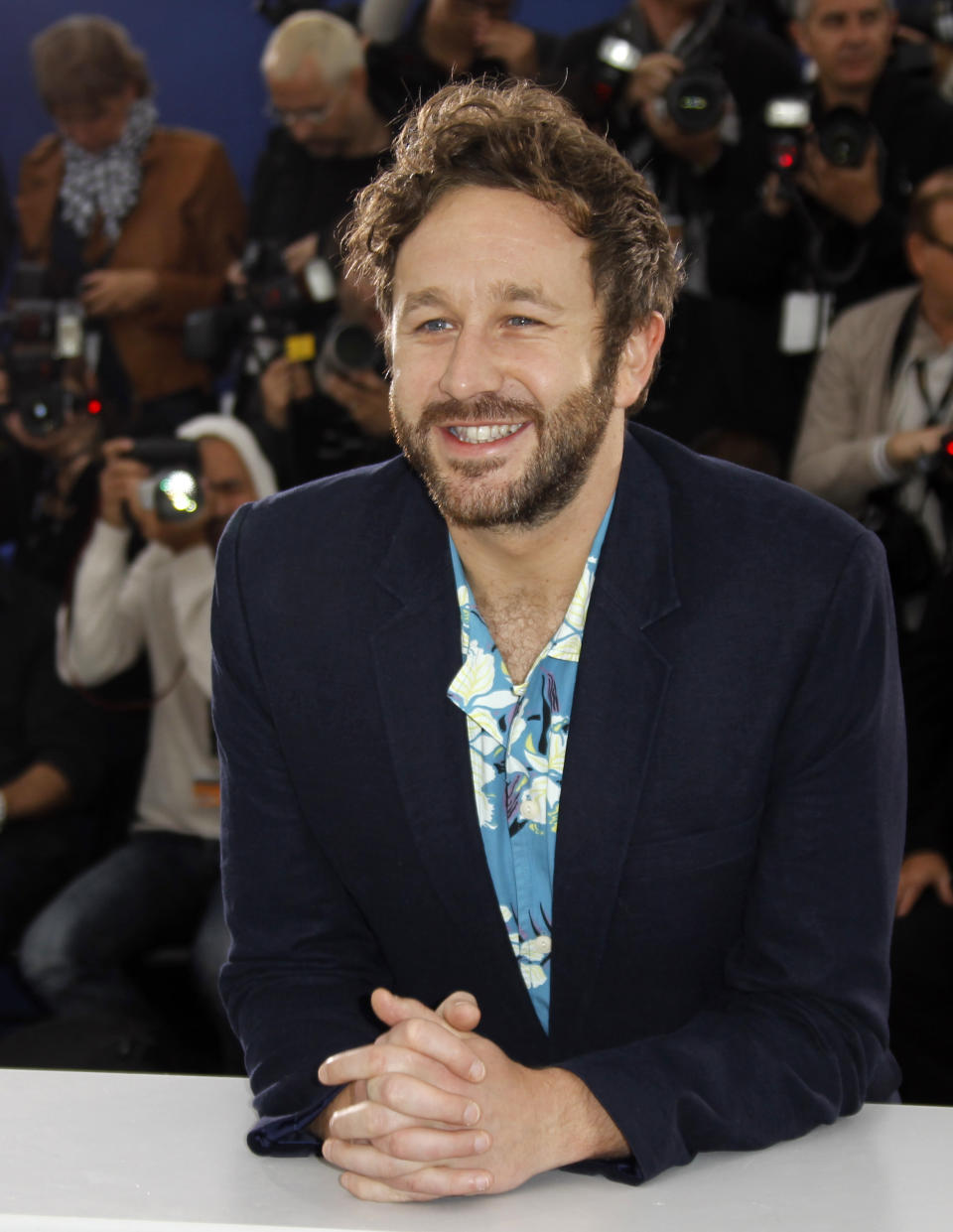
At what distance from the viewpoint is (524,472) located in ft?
4.25

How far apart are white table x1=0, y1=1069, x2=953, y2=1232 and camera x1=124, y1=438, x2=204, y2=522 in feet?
6.73

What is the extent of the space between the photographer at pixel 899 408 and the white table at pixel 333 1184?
187 cm

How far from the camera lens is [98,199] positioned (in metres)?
3.91

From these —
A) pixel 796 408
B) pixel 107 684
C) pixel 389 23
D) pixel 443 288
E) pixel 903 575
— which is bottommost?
pixel 107 684

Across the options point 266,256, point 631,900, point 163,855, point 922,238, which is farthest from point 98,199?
point 631,900

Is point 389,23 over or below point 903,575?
over

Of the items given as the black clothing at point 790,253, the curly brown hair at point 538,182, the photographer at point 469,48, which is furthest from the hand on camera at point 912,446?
the curly brown hair at point 538,182

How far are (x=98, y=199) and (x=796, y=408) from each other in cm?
196

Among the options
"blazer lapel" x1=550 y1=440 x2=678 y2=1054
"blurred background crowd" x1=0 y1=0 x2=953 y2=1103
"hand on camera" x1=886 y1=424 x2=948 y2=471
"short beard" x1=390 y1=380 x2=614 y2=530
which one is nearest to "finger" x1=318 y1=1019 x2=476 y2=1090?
"blazer lapel" x1=550 y1=440 x2=678 y2=1054

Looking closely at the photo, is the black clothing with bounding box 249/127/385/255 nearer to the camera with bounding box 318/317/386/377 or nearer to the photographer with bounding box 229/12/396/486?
the photographer with bounding box 229/12/396/486

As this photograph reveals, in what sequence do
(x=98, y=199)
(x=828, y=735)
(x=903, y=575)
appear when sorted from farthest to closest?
(x=98, y=199), (x=903, y=575), (x=828, y=735)

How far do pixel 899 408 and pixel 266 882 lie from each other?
2080mm

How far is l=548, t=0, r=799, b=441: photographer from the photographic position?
125 inches

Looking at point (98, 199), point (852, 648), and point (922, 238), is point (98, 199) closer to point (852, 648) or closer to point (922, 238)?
point (922, 238)
